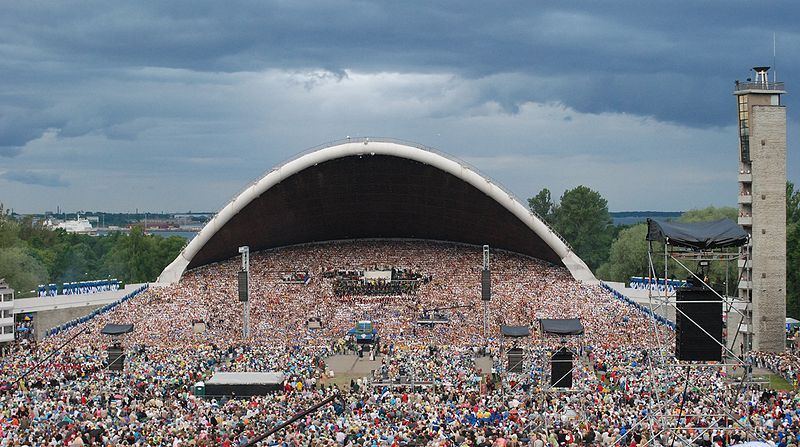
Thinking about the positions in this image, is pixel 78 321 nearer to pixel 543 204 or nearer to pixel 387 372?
pixel 387 372

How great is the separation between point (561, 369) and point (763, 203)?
15.9 metres

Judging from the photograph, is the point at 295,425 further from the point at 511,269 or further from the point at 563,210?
the point at 563,210

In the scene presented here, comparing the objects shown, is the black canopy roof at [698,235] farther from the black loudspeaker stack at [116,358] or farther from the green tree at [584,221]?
the green tree at [584,221]

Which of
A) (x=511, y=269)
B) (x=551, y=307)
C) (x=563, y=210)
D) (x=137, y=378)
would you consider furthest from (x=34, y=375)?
(x=563, y=210)

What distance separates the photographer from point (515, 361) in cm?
3284

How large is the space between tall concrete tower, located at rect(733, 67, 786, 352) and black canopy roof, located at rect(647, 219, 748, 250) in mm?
15901

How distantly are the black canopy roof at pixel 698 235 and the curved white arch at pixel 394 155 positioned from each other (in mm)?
25237

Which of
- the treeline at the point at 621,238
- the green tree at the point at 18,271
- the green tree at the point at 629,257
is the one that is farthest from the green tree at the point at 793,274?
the green tree at the point at 18,271

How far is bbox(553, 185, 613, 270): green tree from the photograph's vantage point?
96.0 meters

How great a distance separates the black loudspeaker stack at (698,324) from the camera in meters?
23.9

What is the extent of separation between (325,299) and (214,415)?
25055 millimetres

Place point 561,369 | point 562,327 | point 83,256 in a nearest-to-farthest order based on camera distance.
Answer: point 561,369 < point 562,327 < point 83,256

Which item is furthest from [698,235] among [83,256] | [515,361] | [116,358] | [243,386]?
[83,256]

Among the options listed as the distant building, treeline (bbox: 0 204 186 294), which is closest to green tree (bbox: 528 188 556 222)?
treeline (bbox: 0 204 186 294)
